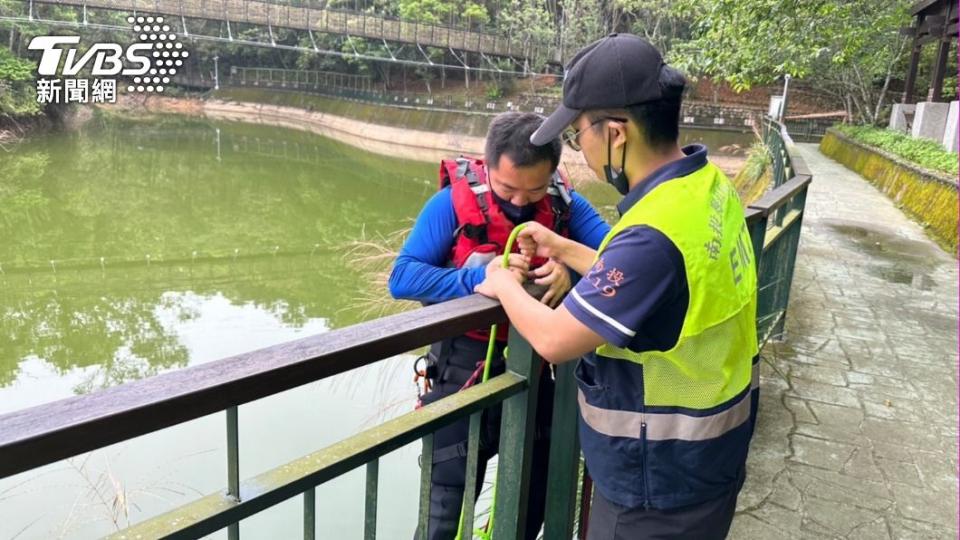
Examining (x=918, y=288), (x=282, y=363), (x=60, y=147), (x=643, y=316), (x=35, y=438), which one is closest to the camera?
(x=35, y=438)

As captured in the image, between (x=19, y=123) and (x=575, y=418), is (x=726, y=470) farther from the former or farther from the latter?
(x=19, y=123)

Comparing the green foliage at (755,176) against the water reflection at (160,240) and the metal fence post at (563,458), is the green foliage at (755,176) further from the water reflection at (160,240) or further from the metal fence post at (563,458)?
the metal fence post at (563,458)

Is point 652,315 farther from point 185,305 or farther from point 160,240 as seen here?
point 160,240

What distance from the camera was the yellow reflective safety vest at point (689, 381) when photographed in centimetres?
120

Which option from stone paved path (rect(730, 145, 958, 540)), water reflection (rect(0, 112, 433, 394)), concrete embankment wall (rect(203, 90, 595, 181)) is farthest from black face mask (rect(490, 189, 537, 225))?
concrete embankment wall (rect(203, 90, 595, 181))

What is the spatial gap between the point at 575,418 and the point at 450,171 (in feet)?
2.23

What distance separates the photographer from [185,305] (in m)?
9.08

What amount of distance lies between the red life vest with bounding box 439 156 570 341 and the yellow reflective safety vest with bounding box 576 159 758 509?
0.44 m

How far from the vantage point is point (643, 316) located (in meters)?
1.15

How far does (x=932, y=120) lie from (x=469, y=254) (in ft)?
44.6

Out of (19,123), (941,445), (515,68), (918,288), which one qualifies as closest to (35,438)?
(941,445)

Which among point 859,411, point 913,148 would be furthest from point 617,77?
point 913,148

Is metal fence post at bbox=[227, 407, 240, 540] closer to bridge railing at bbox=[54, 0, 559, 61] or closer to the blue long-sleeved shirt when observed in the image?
the blue long-sleeved shirt

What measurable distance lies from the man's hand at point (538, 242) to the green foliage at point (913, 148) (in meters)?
7.70
